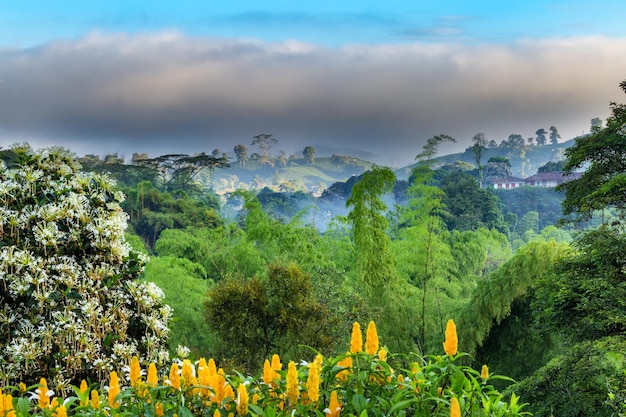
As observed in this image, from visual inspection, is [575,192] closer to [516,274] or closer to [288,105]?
[516,274]

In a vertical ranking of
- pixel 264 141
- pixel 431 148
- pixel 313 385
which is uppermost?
pixel 264 141

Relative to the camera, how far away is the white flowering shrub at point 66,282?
2.63m

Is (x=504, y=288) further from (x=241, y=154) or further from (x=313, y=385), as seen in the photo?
(x=241, y=154)

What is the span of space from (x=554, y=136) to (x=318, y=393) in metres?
47.1

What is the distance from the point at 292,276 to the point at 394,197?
25.7 m

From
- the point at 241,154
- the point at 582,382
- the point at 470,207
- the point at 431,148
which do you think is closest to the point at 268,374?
the point at 582,382

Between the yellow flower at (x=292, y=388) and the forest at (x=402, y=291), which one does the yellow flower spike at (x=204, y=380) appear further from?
the forest at (x=402, y=291)

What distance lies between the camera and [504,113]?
29.9m

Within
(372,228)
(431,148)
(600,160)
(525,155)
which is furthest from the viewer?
(525,155)

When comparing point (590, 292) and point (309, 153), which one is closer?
point (590, 292)

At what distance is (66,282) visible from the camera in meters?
2.68

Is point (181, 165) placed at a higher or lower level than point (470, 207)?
higher

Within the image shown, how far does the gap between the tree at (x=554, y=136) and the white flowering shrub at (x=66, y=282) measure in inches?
1788

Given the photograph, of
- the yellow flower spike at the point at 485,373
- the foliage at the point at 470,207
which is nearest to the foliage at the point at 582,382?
the yellow flower spike at the point at 485,373
